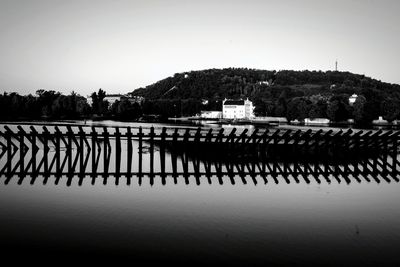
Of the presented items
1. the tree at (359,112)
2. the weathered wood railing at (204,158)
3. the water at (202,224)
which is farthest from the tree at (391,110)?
the water at (202,224)

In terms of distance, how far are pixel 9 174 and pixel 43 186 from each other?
5.86 ft

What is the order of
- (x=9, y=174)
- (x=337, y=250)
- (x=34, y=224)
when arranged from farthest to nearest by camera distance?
(x=9, y=174) → (x=34, y=224) → (x=337, y=250)

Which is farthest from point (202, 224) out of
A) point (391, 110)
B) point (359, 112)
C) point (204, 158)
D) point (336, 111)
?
point (391, 110)

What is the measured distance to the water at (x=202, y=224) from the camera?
11094mm

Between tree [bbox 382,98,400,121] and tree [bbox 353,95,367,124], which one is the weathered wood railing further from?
tree [bbox 382,98,400,121]

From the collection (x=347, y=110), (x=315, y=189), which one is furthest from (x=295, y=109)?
(x=315, y=189)

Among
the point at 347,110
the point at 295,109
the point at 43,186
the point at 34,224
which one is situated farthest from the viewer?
the point at 295,109

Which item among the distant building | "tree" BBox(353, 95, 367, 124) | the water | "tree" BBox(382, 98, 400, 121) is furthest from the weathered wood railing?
the distant building

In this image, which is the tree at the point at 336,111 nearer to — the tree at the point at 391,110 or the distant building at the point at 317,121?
the distant building at the point at 317,121

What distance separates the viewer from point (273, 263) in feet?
35.0

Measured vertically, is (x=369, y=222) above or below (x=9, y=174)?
below

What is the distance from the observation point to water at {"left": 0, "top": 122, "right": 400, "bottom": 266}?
11094 millimetres

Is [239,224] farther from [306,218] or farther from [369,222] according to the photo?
[369,222]

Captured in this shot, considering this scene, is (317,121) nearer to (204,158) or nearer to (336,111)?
(336,111)
